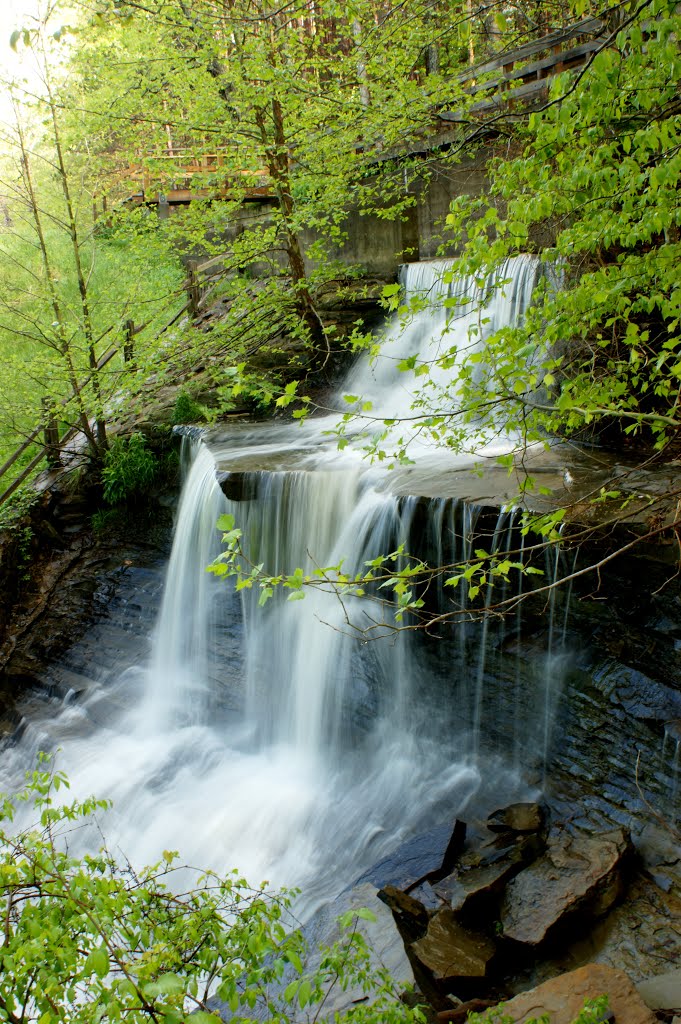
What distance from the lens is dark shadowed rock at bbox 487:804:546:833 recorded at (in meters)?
5.28

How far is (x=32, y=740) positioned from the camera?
27.6 ft

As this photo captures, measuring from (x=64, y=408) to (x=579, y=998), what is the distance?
329 inches

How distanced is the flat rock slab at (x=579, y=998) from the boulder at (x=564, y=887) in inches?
25.1

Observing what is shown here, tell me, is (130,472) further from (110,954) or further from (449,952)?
(110,954)

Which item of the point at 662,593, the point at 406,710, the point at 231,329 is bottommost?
the point at 406,710

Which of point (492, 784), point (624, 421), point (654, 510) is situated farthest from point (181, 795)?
point (624, 421)

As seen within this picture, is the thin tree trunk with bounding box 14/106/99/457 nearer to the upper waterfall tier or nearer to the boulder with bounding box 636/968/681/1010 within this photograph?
the upper waterfall tier

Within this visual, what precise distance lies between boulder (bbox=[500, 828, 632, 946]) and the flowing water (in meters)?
0.86

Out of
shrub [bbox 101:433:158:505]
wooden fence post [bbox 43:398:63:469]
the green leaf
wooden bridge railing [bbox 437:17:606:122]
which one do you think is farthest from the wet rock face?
wooden fence post [bbox 43:398:63:469]

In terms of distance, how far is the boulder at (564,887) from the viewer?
4484 millimetres

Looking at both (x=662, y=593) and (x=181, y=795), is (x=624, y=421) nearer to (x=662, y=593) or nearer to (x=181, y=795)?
(x=662, y=593)

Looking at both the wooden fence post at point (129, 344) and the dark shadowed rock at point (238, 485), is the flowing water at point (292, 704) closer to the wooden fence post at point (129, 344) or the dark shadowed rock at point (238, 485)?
the dark shadowed rock at point (238, 485)

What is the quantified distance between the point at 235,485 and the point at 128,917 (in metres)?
5.42

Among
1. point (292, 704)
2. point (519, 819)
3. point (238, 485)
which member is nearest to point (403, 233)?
point (238, 485)
